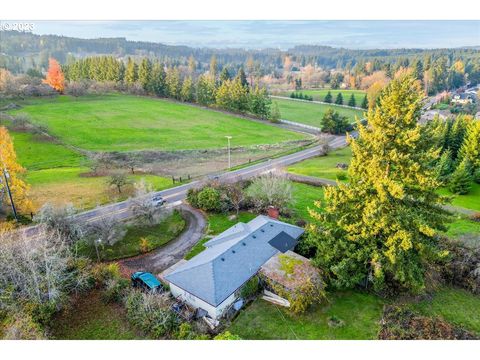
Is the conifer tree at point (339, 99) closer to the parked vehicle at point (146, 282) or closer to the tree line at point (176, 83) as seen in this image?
the tree line at point (176, 83)

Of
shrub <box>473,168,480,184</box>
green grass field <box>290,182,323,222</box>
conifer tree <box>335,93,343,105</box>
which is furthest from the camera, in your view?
conifer tree <box>335,93,343,105</box>

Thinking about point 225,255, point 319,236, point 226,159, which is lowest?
point 226,159

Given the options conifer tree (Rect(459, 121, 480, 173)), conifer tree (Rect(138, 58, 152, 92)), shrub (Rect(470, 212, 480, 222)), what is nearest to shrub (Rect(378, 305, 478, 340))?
shrub (Rect(470, 212, 480, 222))

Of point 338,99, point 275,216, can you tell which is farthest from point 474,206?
point 338,99

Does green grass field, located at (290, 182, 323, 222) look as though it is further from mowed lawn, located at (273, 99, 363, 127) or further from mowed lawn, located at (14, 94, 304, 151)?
mowed lawn, located at (273, 99, 363, 127)

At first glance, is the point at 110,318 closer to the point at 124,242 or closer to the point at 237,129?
the point at 124,242

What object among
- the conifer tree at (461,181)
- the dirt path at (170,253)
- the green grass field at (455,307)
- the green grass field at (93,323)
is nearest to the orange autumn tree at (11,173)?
the dirt path at (170,253)
